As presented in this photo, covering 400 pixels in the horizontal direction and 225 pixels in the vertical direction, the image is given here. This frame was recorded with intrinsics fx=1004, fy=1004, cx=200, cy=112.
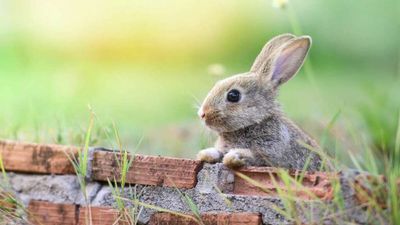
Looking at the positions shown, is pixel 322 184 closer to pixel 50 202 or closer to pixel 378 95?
pixel 50 202

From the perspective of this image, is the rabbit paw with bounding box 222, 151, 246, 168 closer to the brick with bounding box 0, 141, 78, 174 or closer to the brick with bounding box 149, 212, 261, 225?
the brick with bounding box 149, 212, 261, 225

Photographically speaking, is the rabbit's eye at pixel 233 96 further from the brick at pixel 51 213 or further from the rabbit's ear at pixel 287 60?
the brick at pixel 51 213

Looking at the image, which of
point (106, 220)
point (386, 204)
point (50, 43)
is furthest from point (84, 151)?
point (50, 43)

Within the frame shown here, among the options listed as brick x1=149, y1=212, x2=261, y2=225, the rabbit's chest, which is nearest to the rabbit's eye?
the rabbit's chest

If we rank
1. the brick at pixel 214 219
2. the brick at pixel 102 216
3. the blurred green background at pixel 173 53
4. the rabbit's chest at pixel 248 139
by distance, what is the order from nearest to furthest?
the brick at pixel 214 219 < the brick at pixel 102 216 < the rabbit's chest at pixel 248 139 < the blurred green background at pixel 173 53

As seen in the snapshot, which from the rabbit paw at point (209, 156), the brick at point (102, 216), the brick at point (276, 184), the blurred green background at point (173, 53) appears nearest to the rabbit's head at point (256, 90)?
the rabbit paw at point (209, 156)

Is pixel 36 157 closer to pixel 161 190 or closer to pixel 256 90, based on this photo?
pixel 161 190
